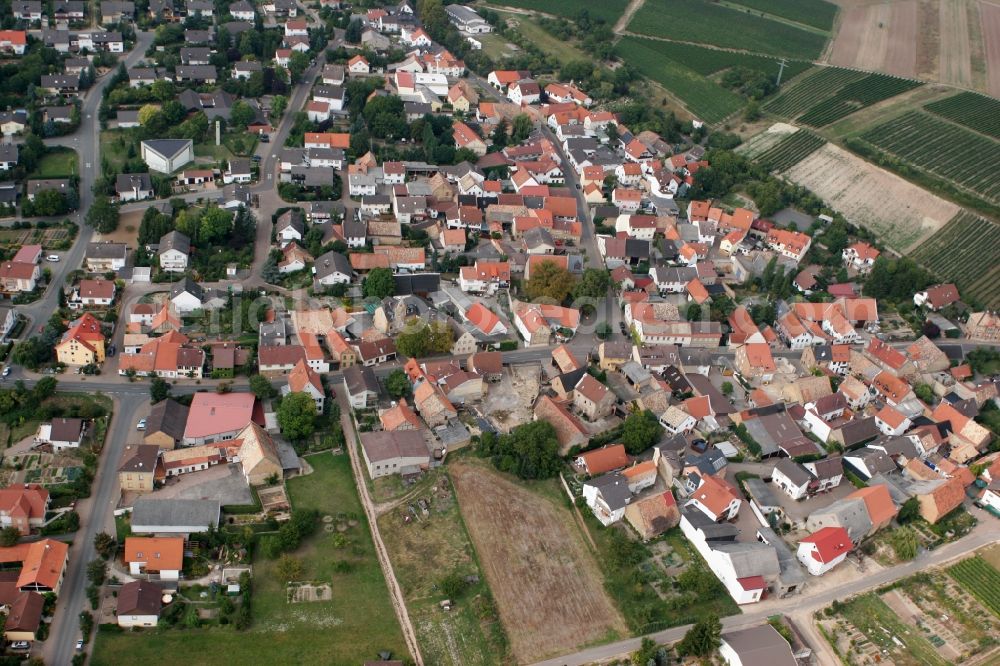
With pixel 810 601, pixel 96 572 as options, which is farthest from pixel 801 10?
pixel 96 572

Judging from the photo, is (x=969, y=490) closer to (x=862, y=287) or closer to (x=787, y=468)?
(x=787, y=468)

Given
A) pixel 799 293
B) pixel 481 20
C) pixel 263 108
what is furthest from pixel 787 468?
pixel 481 20

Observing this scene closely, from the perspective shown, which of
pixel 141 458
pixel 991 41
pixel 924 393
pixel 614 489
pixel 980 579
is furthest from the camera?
pixel 991 41

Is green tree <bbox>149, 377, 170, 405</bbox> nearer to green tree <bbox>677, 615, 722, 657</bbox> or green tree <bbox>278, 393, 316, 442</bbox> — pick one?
green tree <bbox>278, 393, 316, 442</bbox>

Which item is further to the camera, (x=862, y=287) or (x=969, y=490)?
(x=862, y=287)

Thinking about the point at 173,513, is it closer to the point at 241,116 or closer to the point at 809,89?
the point at 241,116

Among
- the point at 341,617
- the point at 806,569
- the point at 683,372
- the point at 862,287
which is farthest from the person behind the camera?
the point at 862,287
